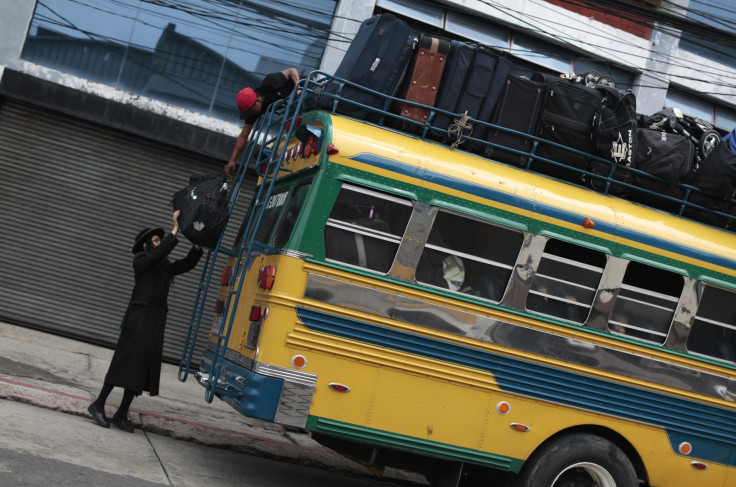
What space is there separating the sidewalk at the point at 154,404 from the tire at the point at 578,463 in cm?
247

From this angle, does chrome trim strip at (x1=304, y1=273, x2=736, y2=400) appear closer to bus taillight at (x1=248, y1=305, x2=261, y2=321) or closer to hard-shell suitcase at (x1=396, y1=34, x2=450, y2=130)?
bus taillight at (x1=248, y1=305, x2=261, y2=321)

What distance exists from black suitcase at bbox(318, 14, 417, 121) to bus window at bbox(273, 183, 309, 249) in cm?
78

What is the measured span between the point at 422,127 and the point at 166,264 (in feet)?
9.11

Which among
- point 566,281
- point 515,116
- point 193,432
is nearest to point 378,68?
point 515,116

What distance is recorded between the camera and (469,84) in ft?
21.3

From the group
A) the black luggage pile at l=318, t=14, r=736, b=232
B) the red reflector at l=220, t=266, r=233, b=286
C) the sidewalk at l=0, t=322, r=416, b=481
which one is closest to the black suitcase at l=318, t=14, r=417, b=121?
the black luggage pile at l=318, t=14, r=736, b=232

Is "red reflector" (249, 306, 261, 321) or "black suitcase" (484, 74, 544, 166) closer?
"red reflector" (249, 306, 261, 321)

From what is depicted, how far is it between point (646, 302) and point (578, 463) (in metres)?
1.47

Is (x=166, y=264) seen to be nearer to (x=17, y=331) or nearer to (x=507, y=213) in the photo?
(x=507, y=213)

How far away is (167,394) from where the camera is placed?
9328 mm

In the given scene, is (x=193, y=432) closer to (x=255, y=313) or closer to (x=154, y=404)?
(x=154, y=404)

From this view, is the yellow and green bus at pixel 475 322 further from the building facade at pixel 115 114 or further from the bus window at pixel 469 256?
the building facade at pixel 115 114

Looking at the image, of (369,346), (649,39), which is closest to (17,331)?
(369,346)

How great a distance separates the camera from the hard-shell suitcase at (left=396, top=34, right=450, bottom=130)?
643 cm
